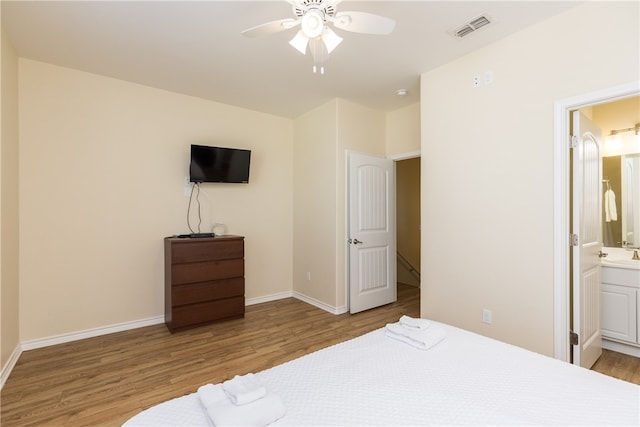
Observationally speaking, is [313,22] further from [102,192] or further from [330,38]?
[102,192]

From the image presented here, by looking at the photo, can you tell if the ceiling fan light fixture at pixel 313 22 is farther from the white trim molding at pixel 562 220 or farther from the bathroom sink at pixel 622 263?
the bathroom sink at pixel 622 263

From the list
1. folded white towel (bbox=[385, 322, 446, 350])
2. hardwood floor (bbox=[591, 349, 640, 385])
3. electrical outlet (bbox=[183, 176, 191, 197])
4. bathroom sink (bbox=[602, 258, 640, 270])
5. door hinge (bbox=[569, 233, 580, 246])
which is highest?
electrical outlet (bbox=[183, 176, 191, 197])

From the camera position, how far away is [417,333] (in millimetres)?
1698

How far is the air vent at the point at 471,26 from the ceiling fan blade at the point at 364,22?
87 centimetres

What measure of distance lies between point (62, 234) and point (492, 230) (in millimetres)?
3908

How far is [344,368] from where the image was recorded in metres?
1.40

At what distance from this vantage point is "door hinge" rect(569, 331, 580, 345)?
2.20 m

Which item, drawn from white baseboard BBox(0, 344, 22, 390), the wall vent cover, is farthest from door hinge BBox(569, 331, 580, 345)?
white baseboard BBox(0, 344, 22, 390)

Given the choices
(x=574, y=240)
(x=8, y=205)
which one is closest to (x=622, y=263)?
(x=574, y=240)

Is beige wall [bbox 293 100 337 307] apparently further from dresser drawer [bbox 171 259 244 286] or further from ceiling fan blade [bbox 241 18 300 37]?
ceiling fan blade [bbox 241 18 300 37]

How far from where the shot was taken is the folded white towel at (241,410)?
1.00 m

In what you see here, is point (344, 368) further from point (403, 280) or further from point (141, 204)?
point (403, 280)

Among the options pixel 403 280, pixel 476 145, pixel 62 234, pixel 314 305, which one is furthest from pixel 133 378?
pixel 403 280

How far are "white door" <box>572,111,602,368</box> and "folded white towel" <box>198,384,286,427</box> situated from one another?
7.54ft
